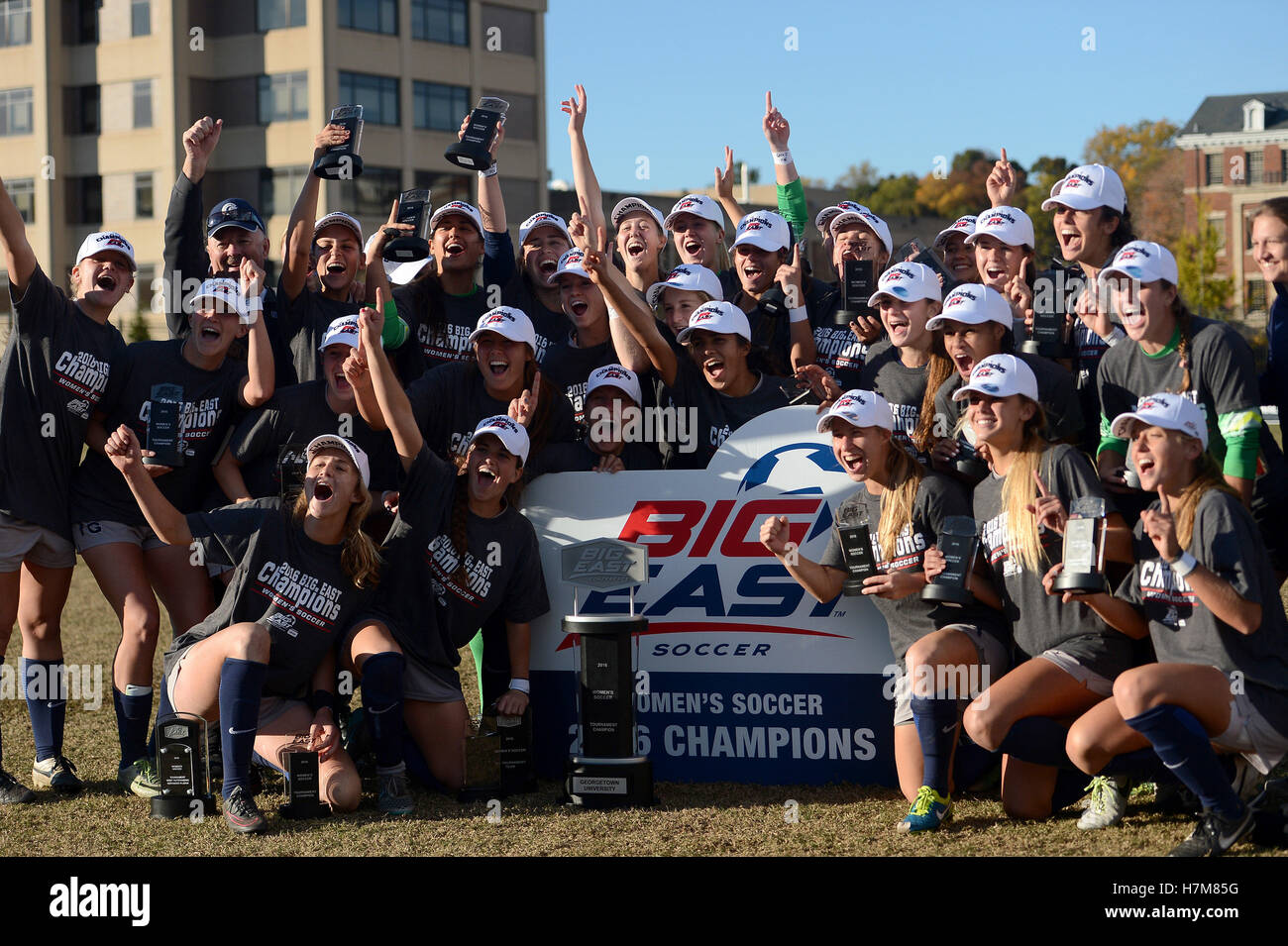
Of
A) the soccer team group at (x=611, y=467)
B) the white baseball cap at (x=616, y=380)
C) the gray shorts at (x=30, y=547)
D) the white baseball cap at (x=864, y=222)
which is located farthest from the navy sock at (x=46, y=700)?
the white baseball cap at (x=864, y=222)

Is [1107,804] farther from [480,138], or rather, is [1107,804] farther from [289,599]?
[480,138]

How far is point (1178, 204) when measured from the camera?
2840 inches

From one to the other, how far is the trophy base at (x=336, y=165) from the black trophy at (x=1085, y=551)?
165 inches

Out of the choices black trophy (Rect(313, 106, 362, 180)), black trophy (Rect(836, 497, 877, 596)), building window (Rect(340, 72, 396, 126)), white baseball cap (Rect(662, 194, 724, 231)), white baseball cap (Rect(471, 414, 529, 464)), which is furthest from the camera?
building window (Rect(340, 72, 396, 126))

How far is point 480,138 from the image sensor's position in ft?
26.3

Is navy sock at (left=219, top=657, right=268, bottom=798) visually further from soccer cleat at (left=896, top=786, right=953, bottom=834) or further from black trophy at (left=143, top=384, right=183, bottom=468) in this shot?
soccer cleat at (left=896, top=786, right=953, bottom=834)

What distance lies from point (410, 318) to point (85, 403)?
1784mm

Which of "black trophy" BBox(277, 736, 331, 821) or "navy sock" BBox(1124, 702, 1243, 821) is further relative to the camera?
"black trophy" BBox(277, 736, 331, 821)

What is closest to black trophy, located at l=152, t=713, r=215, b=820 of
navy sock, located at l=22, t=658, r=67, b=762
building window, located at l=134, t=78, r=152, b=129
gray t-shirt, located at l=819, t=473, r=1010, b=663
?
navy sock, located at l=22, t=658, r=67, b=762

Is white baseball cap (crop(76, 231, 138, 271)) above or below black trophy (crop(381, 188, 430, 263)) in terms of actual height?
below

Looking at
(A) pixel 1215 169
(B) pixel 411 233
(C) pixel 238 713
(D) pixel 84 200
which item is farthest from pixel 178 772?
(A) pixel 1215 169

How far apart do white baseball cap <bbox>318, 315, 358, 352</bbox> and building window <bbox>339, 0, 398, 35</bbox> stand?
47.7m

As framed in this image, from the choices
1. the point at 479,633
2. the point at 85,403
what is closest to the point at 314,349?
the point at 85,403

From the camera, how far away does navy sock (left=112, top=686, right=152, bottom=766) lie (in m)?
7.14
